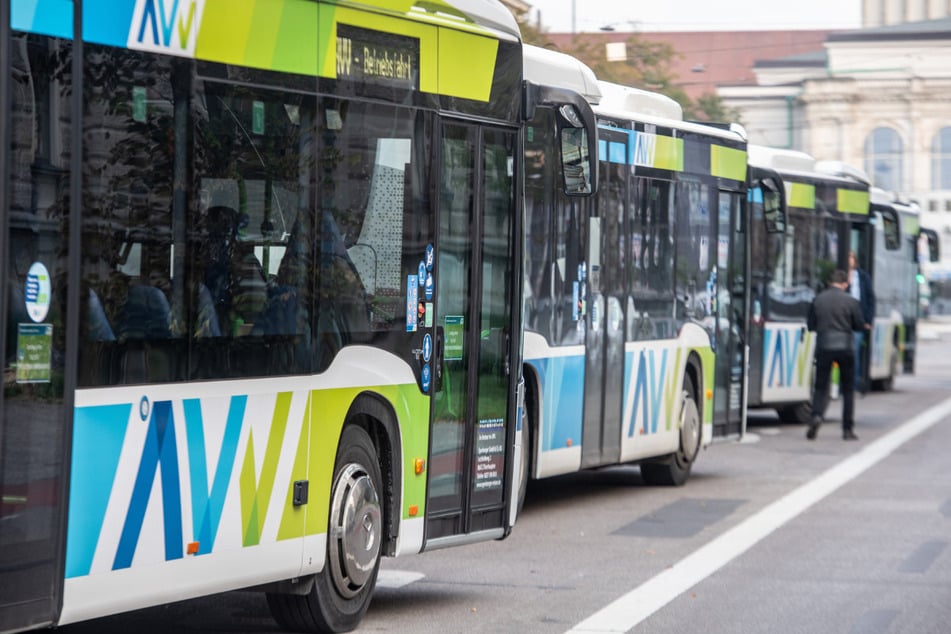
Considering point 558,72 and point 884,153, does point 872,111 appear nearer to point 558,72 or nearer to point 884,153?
point 884,153

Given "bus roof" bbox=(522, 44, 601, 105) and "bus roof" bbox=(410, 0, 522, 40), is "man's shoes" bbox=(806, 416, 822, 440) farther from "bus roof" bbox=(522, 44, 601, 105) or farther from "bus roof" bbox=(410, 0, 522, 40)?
"bus roof" bbox=(410, 0, 522, 40)

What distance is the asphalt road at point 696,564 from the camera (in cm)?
946

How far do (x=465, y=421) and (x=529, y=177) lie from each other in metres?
3.89

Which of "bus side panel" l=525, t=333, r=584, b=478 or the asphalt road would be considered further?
"bus side panel" l=525, t=333, r=584, b=478

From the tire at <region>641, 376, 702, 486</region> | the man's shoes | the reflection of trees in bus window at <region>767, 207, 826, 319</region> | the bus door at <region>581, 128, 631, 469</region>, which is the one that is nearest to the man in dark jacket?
the man's shoes

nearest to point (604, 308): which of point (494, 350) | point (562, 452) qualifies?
point (562, 452)

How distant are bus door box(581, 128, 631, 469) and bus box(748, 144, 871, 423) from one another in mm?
6960

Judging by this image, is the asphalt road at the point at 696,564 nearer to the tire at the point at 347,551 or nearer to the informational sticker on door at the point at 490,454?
the tire at the point at 347,551

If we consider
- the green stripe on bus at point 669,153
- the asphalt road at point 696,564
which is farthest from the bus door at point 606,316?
the green stripe on bus at point 669,153

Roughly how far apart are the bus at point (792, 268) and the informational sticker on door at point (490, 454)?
39.3ft

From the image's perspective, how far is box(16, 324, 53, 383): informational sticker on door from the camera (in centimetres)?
642

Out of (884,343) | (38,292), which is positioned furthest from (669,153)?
(884,343)

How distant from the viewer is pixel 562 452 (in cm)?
1403

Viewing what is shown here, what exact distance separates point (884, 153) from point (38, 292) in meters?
118
